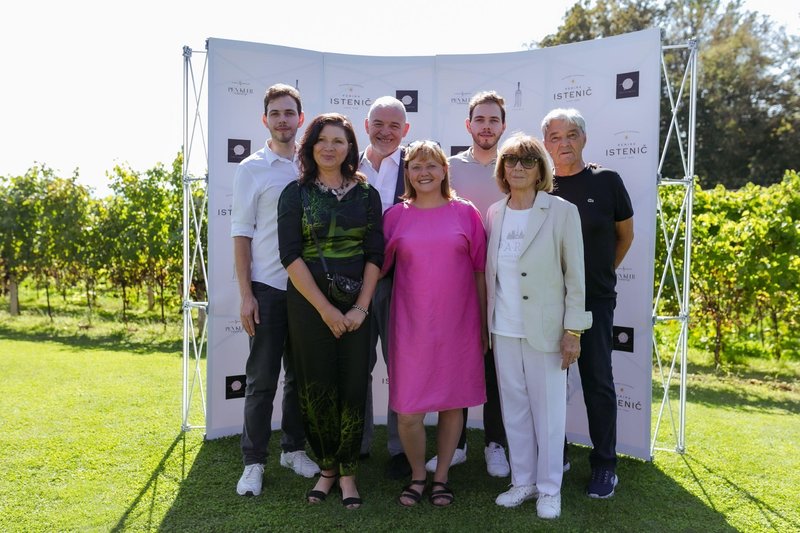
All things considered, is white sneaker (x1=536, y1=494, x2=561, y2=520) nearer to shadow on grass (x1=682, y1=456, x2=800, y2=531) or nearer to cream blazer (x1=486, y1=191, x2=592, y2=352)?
cream blazer (x1=486, y1=191, x2=592, y2=352)

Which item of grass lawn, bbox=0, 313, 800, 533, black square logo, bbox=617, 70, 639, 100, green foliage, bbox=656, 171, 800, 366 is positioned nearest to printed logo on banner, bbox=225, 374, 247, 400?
grass lawn, bbox=0, 313, 800, 533

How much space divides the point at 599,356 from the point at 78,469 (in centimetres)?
298

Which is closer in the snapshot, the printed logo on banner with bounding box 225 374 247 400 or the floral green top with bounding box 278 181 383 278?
the floral green top with bounding box 278 181 383 278

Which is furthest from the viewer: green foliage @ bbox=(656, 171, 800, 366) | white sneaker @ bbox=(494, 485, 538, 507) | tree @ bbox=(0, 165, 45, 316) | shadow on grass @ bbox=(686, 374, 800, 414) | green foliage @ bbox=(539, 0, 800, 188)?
green foliage @ bbox=(539, 0, 800, 188)

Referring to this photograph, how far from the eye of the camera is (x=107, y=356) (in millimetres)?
7359

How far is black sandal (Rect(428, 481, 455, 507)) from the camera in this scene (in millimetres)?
3049

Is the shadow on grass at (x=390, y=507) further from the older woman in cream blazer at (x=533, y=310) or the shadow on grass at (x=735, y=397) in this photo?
the shadow on grass at (x=735, y=397)

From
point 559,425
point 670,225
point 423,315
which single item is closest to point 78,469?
point 423,315

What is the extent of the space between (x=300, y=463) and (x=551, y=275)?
1.82 meters

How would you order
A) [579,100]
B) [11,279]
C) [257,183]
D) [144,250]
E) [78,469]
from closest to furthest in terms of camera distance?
1. [257,183]
2. [78,469]
3. [579,100]
4. [144,250]
5. [11,279]

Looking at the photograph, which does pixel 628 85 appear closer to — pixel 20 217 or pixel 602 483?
pixel 602 483

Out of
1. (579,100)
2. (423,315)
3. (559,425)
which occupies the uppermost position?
(579,100)

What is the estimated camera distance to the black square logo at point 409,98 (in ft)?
15.3

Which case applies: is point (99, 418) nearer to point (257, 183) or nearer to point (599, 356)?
point (257, 183)
